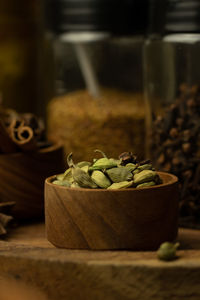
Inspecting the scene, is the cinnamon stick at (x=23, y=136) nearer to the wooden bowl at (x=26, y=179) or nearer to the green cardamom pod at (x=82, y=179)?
the wooden bowl at (x=26, y=179)

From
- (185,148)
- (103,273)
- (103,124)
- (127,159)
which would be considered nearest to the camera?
(103,273)

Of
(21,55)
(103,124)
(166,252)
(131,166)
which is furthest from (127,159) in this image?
(21,55)

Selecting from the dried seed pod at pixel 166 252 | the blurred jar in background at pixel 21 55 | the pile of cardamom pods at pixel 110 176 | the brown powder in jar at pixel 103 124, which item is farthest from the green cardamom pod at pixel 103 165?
the blurred jar in background at pixel 21 55

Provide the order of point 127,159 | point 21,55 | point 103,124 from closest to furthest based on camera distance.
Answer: point 127,159, point 103,124, point 21,55

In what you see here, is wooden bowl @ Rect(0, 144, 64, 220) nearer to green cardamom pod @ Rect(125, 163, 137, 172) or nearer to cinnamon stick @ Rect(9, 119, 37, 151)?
cinnamon stick @ Rect(9, 119, 37, 151)

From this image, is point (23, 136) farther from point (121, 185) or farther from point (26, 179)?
point (121, 185)

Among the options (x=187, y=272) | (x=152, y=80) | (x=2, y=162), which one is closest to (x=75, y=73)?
(x=152, y=80)

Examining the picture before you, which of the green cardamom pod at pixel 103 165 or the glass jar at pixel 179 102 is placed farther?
the glass jar at pixel 179 102

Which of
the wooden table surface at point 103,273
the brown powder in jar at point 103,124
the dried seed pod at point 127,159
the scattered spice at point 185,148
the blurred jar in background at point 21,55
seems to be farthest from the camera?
the blurred jar in background at point 21,55
